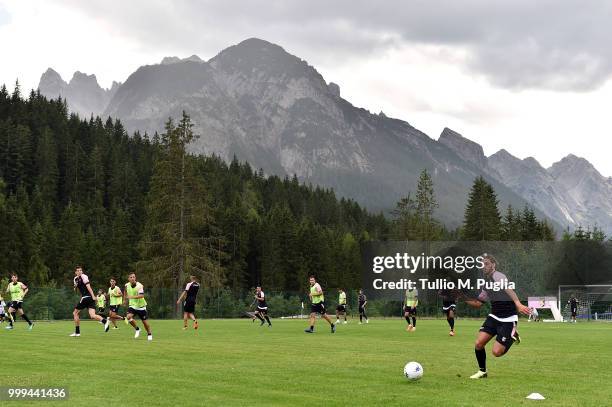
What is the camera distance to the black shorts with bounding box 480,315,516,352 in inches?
581

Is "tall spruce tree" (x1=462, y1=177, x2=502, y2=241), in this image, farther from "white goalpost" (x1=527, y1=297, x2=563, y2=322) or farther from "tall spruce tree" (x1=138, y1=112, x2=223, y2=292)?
"tall spruce tree" (x1=138, y1=112, x2=223, y2=292)

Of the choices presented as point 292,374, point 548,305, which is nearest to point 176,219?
point 548,305

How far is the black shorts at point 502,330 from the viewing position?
14758 millimetres

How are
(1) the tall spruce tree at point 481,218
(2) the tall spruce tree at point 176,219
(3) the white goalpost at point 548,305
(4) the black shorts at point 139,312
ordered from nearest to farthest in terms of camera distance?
(4) the black shorts at point 139,312 → (3) the white goalpost at point 548,305 → (2) the tall spruce tree at point 176,219 → (1) the tall spruce tree at point 481,218

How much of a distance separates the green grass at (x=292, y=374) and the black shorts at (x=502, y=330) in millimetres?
785

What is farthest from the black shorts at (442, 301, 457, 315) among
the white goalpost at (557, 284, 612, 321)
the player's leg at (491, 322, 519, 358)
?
the white goalpost at (557, 284, 612, 321)

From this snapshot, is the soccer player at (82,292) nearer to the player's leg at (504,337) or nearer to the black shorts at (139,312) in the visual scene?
the black shorts at (139,312)

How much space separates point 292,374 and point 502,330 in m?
4.43

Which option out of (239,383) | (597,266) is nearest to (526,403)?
(239,383)

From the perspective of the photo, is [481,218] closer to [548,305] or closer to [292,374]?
[548,305]

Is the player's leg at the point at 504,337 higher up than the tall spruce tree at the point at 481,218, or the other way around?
the tall spruce tree at the point at 481,218

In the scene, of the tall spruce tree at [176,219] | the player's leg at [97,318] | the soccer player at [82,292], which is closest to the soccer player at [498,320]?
the soccer player at [82,292]

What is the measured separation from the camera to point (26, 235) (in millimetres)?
111875

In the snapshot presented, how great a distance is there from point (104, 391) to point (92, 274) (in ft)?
354
